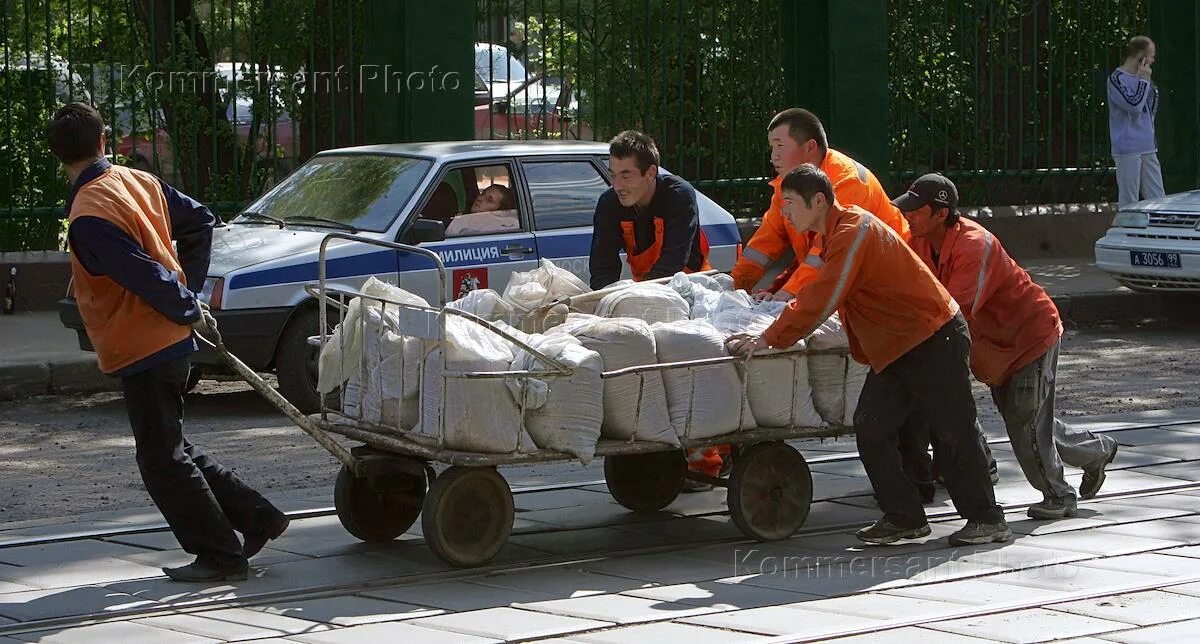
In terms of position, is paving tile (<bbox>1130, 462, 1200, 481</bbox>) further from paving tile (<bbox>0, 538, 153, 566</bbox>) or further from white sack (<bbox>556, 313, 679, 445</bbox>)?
paving tile (<bbox>0, 538, 153, 566</bbox>)

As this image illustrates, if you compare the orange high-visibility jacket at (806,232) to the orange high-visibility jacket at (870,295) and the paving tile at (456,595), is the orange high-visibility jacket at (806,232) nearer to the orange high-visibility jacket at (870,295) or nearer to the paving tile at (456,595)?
the orange high-visibility jacket at (870,295)

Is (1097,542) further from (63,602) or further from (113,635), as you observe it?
(63,602)

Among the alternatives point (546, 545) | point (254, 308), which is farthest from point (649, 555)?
point (254, 308)

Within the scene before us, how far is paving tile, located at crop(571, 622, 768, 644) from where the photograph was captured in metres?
5.81

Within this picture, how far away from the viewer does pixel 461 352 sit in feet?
22.1

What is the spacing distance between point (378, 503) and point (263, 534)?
1.87 feet

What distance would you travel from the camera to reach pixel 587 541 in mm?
7477

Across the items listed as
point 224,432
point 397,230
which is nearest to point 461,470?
point 224,432

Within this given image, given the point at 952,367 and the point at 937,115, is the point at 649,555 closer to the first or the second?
the point at 952,367

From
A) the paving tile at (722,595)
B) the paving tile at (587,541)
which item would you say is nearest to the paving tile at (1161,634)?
the paving tile at (722,595)

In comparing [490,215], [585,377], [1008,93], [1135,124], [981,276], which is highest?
[1008,93]

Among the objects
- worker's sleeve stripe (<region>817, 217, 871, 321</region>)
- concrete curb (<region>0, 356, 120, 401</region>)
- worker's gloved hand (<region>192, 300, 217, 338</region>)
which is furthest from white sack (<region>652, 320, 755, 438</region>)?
concrete curb (<region>0, 356, 120, 401</region>)

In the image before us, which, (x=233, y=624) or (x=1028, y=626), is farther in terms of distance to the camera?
(x=233, y=624)

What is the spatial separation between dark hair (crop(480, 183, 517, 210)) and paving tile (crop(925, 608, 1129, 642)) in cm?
553
